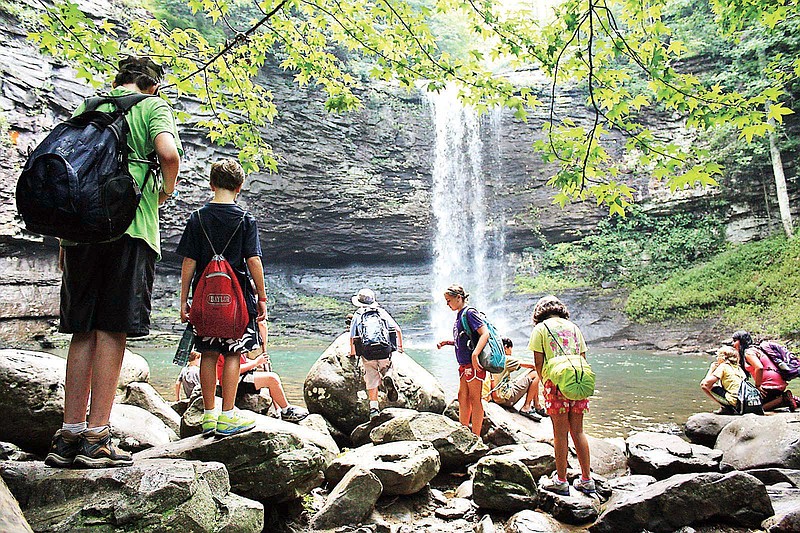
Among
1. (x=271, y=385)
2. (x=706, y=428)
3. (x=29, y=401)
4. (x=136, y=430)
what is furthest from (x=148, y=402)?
(x=706, y=428)

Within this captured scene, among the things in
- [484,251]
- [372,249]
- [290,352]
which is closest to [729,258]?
[484,251]

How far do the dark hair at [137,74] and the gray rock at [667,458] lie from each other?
14.8 ft

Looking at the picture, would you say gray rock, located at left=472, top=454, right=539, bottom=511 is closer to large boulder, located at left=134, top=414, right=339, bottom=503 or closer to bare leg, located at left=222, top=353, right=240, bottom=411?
large boulder, located at left=134, top=414, right=339, bottom=503

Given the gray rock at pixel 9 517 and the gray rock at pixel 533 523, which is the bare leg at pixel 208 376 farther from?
the gray rock at pixel 533 523

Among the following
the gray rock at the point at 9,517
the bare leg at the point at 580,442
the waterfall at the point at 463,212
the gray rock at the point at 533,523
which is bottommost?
the gray rock at the point at 533,523

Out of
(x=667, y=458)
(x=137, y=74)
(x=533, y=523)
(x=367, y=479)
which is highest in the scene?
(x=137, y=74)

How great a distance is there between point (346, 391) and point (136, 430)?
2.34m

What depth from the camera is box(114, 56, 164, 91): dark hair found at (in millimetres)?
2701

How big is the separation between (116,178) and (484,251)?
24322 mm

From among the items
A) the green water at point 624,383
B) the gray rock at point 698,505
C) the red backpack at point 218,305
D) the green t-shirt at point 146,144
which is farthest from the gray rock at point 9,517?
the green water at point 624,383

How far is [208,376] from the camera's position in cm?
296

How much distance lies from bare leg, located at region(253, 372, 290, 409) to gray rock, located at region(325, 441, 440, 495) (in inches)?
55.9

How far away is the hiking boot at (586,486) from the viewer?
3.63 m

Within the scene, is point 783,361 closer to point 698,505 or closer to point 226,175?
point 698,505
